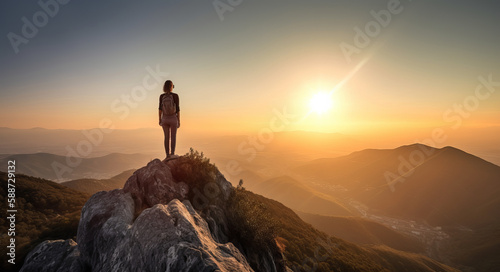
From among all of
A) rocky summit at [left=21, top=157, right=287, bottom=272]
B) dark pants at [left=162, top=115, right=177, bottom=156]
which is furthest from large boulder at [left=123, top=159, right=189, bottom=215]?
dark pants at [left=162, top=115, right=177, bottom=156]

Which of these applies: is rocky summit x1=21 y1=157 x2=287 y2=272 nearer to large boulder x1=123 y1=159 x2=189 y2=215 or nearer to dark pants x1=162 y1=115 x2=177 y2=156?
large boulder x1=123 y1=159 x2=189 y2=215

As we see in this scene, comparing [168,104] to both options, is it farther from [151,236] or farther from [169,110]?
[151,236]

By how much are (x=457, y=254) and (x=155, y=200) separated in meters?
210

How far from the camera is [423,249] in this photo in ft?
456

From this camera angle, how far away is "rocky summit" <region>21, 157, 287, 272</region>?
23.2 feet

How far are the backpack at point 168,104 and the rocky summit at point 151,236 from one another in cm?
423

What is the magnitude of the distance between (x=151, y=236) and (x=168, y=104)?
8598 mm

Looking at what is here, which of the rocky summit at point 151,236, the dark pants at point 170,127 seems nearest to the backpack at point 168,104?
the dark pants at point 170,127

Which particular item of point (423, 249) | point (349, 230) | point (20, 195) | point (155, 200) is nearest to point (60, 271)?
point (155, 200)

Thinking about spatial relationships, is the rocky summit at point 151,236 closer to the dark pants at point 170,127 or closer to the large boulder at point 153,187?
the large boulder at point 153,187

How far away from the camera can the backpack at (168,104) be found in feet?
43.7

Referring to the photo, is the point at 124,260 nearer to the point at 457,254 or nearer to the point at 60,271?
the point at 60,271

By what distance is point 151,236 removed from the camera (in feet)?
25.7

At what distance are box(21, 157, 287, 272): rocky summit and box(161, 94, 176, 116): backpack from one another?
13.9 feet
